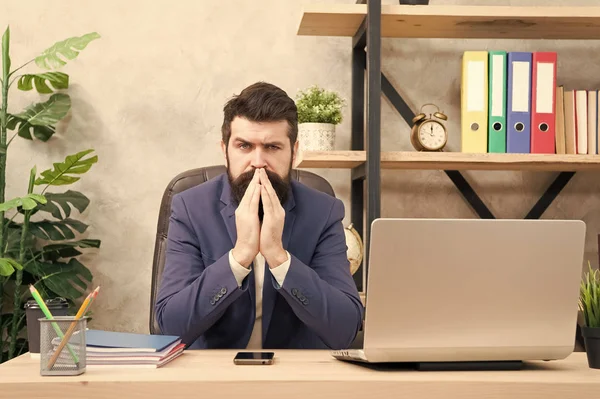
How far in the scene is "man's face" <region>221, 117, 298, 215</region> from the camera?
6.06ft

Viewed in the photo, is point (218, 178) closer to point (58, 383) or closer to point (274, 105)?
point (274, 105)

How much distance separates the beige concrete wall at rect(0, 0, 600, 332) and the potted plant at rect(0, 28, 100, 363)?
0.30ft

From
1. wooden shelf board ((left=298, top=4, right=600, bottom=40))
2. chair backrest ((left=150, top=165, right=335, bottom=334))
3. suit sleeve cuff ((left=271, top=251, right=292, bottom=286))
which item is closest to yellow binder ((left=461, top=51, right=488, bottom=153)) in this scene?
wooden shelf board ((left=298, top=4, right=600, bottom=40))

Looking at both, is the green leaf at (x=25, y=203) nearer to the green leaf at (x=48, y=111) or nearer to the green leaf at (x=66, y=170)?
the green leaf at (x=66, y=170)

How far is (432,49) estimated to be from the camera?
9.69 ft

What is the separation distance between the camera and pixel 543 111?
2643 millimetres

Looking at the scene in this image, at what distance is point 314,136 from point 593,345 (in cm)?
152

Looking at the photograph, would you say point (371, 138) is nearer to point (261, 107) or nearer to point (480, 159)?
point (480, 159)

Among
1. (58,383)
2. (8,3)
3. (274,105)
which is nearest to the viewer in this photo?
(58,383)

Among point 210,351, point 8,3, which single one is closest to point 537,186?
point 210,351

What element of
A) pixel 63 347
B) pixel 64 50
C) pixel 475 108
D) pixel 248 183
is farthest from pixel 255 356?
pixel 64 50

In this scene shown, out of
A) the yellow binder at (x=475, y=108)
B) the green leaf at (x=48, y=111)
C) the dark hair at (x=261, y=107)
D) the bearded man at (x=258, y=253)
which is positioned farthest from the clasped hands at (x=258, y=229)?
the green leaf at (x=48, y=111)

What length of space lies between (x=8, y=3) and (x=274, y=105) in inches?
61.2

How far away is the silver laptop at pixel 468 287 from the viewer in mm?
1066
